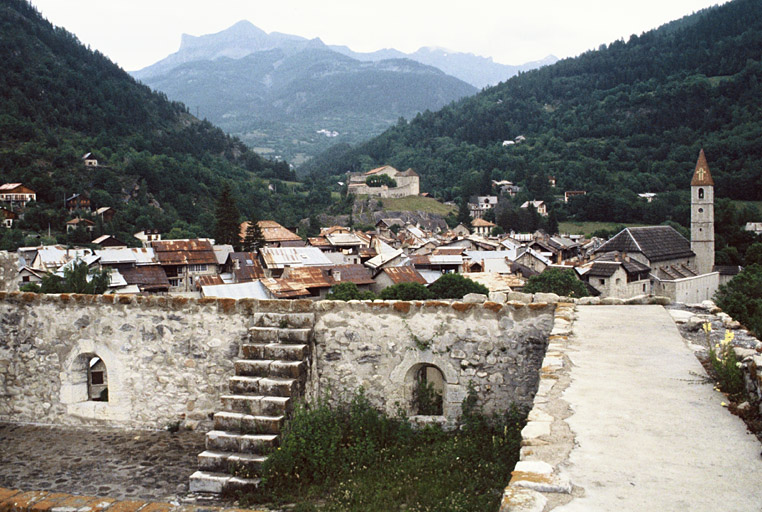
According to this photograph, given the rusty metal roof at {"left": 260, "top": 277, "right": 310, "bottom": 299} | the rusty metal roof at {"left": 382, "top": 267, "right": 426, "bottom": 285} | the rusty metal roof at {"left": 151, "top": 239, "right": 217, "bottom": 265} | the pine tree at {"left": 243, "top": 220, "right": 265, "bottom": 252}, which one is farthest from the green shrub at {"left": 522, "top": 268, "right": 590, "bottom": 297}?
the pine tree at {"left": 243, "top": 220, "right": 265, "bottom": 252}

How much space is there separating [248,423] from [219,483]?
668 millimetres

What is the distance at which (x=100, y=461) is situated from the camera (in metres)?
6.83

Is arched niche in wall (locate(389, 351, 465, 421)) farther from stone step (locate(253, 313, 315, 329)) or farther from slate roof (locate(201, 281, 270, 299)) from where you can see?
slate roof (locate(201, 281, 270, 299))

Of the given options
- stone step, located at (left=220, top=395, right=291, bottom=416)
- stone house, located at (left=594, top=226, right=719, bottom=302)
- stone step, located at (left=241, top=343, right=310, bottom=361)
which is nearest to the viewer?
stone step, located at (left=220, top=395, right=291, bottom=416)

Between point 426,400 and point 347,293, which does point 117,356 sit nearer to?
point 426,400

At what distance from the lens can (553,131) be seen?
578 feet

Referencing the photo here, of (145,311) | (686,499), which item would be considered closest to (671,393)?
(686,499)

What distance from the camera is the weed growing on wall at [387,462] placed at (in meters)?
5.41

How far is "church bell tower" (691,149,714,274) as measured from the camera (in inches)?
2506

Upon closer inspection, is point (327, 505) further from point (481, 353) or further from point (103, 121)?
point (103, 121)

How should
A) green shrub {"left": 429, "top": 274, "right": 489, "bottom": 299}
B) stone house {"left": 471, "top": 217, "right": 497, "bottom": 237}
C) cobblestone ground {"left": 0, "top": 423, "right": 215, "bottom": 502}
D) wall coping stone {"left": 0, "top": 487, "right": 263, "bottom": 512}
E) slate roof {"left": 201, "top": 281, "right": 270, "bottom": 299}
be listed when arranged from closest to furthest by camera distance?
1. wall coping stone {"left": 0, "top": 487, "right": 263, "bottom": 512}
2. cobblestone ground {"left": 0, "top": 423, "right": 215, "bottom": 502}
3. slate roof {"left": 201, "top": 281, "right": 270, "bottom": 299}
4. green shrub {"left": 429, "top": 274, "right": 489, "bottom": 299}
5. stone house {"left": 471, "top": 217, "right": 497, "bottom": 237}

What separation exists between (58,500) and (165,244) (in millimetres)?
63535

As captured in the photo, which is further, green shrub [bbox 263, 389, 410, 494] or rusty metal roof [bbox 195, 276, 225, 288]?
rusty metal roof [bbox 195, 276, 225, 288]

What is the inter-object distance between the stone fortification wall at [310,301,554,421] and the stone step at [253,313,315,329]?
0.18 m
